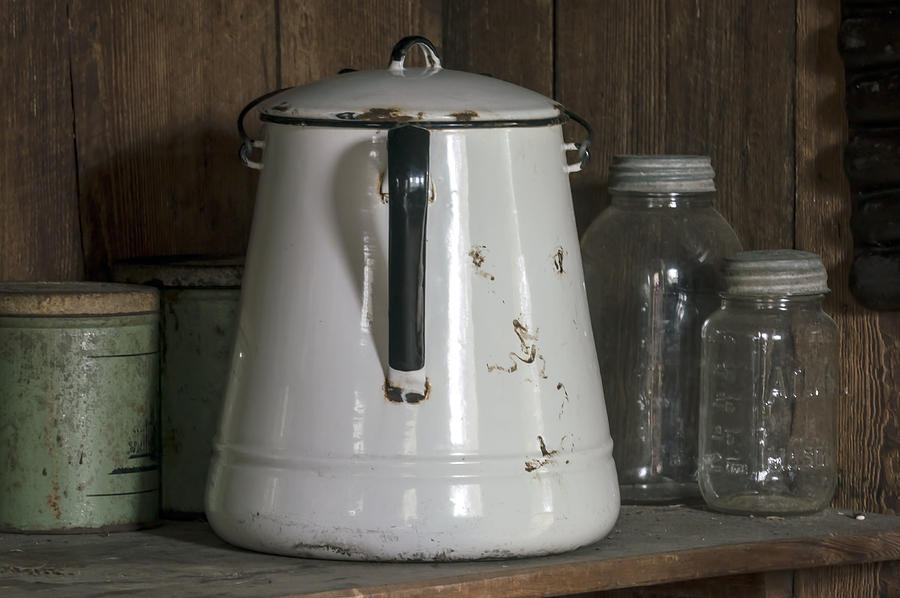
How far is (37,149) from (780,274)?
548 millimetres

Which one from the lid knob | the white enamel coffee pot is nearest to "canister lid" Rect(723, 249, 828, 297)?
→ the white enamel coffee pot

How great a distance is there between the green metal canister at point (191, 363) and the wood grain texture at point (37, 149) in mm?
92

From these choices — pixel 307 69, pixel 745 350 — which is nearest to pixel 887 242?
pixel 745 350

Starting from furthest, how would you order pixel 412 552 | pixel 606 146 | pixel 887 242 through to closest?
1. pixel 606 146
2. pixel 887 242
3. pixel 412 552

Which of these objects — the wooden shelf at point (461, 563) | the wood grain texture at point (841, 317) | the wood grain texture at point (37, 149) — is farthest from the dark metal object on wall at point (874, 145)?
the wood grain texture at point (37, 149)

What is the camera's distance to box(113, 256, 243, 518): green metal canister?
3.31ft

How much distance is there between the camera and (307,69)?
1.19 meters

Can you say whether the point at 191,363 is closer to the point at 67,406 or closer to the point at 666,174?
the point at 67,406

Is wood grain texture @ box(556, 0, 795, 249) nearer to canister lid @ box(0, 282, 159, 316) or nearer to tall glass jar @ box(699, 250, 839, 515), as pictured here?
tall glass jar @ box(699, 250, 839, 515)

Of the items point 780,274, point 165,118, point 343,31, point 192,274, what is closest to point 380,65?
point 343,31

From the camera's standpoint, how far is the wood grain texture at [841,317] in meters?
0.97

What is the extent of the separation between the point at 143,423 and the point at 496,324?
28cm

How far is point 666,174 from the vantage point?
1019 mm

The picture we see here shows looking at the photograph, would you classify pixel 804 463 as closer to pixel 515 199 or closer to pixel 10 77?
pixel 515 199
